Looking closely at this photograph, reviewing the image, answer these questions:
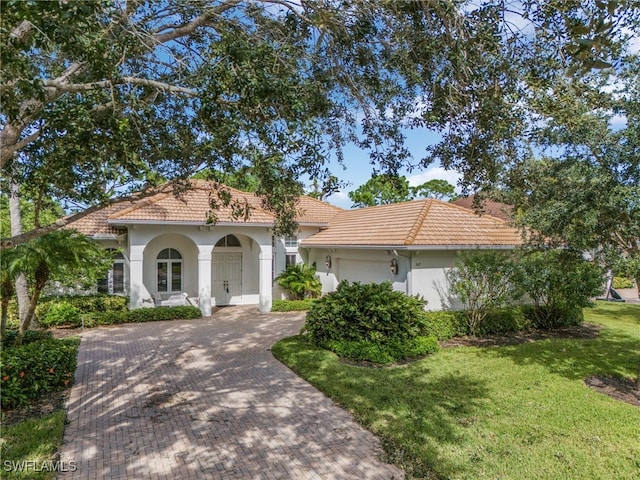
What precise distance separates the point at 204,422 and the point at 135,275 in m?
11.3

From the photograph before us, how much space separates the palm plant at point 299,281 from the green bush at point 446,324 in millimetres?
8479

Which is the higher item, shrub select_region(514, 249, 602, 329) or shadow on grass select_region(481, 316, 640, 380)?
shrub select_region(514, 249, 602, 329)

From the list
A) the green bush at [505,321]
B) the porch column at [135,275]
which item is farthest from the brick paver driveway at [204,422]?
the green bush at [505,321]

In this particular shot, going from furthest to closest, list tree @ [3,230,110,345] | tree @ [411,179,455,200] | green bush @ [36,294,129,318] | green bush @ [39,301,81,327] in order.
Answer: tree @ [411,179,455,200] → green bush @ [36,294,129,318] → green bush @ [39,301,81,327] → tree @ [3,230,110,345]

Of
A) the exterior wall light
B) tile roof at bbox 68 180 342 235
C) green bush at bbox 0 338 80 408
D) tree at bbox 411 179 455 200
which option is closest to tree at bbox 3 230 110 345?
green bush at bbox 0 338 80 408

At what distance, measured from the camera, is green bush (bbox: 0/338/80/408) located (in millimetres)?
7621

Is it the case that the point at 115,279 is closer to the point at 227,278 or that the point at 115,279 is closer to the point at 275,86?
the point at 227,278

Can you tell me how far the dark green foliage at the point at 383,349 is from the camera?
1095 cm

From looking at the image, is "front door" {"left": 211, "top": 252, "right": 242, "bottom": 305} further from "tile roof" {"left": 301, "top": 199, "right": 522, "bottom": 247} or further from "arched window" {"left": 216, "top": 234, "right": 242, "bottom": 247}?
"tile roof" {"left": 301, "top": 199, "right": 522, "bottom": 247}

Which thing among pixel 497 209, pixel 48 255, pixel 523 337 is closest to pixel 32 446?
pixel 48 255

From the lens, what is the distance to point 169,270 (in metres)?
19.9

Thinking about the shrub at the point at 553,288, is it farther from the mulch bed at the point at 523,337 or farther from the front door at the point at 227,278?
the front door at the point at 227,278

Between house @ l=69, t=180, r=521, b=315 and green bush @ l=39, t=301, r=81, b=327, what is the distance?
6.82 ft

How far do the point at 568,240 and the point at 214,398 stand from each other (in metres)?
8.25
